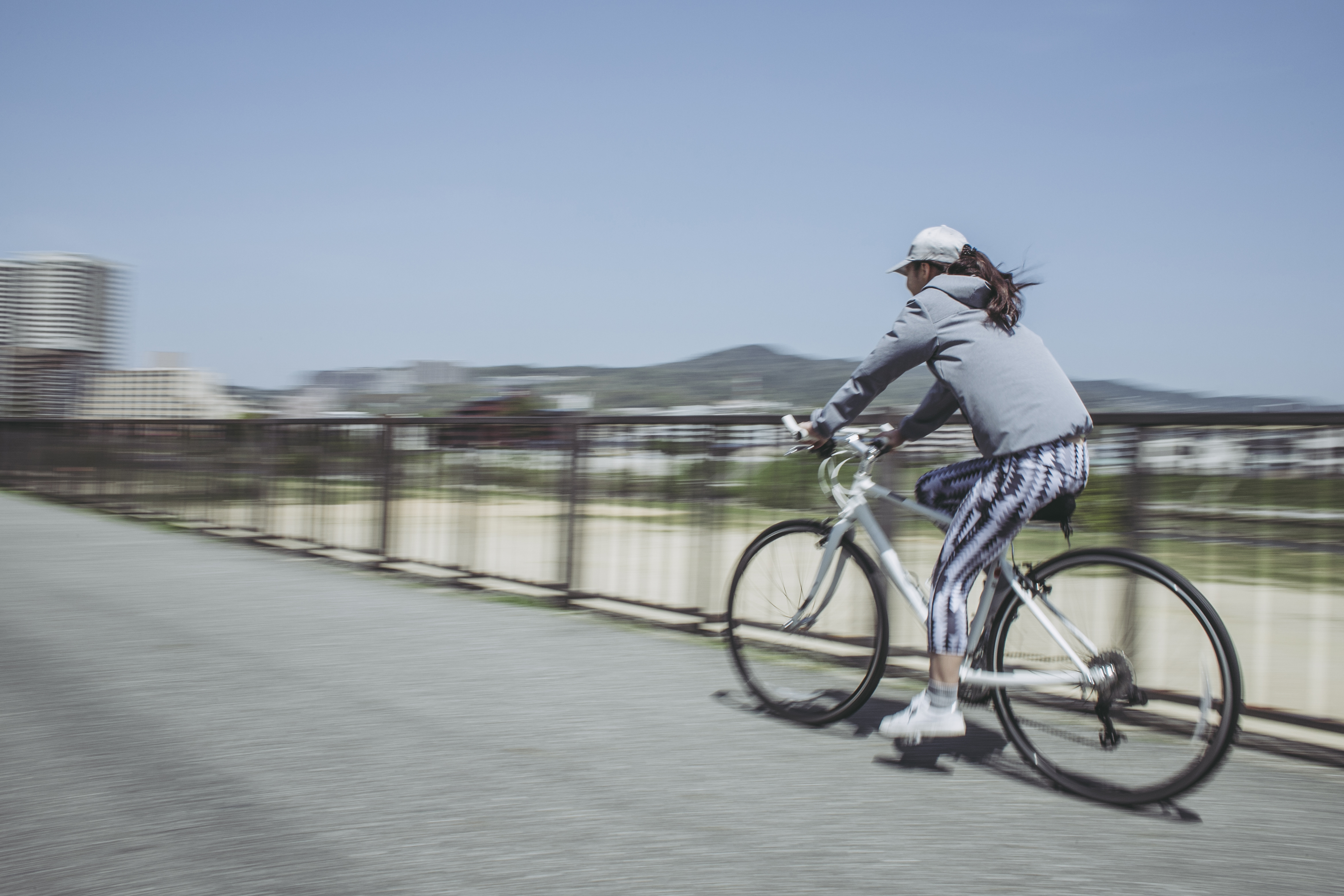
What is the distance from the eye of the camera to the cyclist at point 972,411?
364 cm

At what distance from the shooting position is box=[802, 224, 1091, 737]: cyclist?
3643 mm

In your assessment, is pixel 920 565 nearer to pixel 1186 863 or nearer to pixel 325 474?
pixel 1186 863

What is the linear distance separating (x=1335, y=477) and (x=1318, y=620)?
1.91 feet

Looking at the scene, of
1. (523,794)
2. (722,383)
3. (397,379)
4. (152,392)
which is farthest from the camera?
(722,383)

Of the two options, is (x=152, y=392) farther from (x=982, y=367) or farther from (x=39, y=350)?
(x=982, y=367)

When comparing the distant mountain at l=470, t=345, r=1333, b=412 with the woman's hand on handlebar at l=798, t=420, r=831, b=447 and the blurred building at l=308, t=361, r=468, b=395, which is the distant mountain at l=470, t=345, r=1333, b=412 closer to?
the blurred building at l=308, t=361, r=468, b=395

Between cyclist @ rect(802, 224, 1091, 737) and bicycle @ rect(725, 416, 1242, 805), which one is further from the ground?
cyclist @ rect(802, 224, 1091, 737)

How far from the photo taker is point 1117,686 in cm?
358

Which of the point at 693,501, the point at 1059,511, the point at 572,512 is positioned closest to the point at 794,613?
the point at 1059,511

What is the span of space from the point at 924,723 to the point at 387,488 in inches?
257

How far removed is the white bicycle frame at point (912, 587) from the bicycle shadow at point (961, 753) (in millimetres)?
361

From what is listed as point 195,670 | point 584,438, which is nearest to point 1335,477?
point 584,438

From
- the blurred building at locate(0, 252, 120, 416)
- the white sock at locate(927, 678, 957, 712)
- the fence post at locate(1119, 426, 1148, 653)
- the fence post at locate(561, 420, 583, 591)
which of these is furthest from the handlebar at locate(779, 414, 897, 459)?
the blurred building at locate(0, 252, 120, 416)

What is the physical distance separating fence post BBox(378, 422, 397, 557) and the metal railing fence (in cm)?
2
